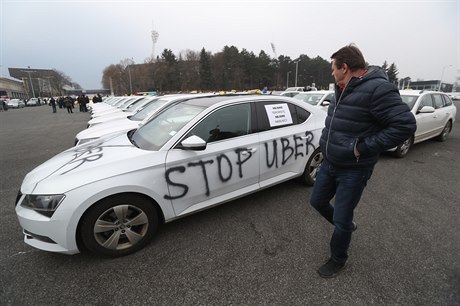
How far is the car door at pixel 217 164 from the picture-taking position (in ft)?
8.27

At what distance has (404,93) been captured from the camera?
246 inches

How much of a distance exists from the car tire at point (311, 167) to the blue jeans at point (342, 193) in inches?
61.0

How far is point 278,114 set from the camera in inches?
132

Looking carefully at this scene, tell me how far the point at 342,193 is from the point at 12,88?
11071 cm

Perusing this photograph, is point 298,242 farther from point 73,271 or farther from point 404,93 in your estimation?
point 404,93

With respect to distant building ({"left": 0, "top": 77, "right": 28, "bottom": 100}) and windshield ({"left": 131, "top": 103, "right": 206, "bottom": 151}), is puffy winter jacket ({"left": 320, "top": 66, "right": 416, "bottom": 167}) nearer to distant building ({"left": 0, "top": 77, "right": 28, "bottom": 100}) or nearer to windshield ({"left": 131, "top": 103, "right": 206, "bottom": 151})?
windshield ({"left": 131, "top": 103, "right": 206, "bottom": 151})

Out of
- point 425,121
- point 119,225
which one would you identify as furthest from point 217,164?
point 425,121

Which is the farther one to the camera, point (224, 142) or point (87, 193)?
point (224, 142)

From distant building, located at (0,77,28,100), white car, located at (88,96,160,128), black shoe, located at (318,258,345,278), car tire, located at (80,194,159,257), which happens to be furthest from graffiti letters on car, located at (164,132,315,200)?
distant building, located at (0,77,28,100)

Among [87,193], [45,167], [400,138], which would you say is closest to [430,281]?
[400,138]

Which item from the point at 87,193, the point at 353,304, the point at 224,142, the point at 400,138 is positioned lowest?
the point at 353,304

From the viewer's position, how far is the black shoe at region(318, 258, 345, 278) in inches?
83.7

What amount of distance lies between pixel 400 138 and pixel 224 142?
5.62 feet

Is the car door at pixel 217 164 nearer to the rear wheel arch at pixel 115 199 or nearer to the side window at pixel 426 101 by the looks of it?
the rear wheel arch at pixel 115 199
